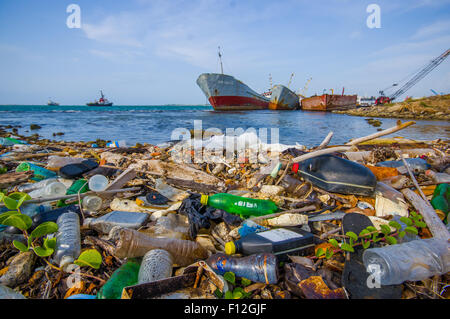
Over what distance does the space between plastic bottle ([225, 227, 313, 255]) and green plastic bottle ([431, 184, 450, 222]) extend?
146cm

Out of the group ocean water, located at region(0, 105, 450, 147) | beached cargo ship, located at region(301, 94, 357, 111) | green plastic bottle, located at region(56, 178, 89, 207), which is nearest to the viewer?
green plastic bottle, located at region(56, 178, 89, 207)

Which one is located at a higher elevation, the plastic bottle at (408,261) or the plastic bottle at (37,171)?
the plastic bottle at (37,171)

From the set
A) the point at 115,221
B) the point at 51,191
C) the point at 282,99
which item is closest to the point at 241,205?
the point at 115,221

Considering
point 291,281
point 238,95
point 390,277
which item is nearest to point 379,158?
point 390,277

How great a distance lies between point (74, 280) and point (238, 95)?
28650mm

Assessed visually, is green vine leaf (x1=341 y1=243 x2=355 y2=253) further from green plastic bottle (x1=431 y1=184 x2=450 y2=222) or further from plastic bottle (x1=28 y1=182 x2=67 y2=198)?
plastic bottle (x1=28 y1=182 x2=67 y2=198)

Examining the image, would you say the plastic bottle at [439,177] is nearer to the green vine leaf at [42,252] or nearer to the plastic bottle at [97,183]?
the green vine leaf at [42,252]

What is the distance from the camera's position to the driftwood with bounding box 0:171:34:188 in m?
2.42

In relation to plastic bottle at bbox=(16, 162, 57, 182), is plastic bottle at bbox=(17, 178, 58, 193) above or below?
below

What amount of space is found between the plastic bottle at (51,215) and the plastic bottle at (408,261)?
90.9 inches

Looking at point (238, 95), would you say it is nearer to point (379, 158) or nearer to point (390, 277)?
point (379, 158)

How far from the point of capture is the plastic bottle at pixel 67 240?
4.42 feet

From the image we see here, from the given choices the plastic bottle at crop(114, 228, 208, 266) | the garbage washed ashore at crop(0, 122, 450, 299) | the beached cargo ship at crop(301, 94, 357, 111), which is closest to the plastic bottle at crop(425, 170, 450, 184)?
the garbage washed ashore at crop(0, 122, 450, 299)

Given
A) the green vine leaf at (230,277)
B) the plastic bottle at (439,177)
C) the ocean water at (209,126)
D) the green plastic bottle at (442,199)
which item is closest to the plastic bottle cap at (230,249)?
the green vine leaf at (230,277)
